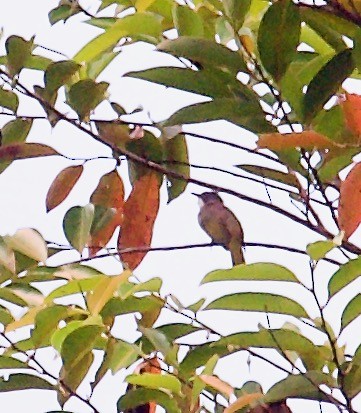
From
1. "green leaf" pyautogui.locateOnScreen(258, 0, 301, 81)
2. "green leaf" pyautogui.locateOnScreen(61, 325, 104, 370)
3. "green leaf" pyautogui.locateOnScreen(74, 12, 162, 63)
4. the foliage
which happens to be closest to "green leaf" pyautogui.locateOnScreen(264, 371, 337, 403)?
the foliage

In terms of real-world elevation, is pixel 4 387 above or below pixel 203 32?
below

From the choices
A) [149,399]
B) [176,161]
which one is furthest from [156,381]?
[176,161]

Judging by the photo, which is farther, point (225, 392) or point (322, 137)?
point (225, 392)

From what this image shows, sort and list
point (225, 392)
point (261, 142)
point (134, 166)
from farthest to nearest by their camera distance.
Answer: point (134, 166), point (225, 392), point (261, 142)

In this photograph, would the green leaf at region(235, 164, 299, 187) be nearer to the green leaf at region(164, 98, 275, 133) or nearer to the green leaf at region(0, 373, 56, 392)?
the green leaf at region(164, 98, 275, 133)

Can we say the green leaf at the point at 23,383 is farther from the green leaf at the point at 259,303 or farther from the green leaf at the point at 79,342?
the green leaf at the point at 259,303

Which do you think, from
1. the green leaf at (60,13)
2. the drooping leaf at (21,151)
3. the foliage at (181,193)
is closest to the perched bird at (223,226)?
the foliage at (181,193)

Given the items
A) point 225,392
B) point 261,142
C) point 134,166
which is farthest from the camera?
point 134,166

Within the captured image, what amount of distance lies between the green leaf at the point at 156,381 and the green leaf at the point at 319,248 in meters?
0.18

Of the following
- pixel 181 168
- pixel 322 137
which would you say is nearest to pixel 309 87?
pixel 322 137

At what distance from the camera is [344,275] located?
616mm

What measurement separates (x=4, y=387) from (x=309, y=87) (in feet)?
1.40

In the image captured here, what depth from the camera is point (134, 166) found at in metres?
0.80

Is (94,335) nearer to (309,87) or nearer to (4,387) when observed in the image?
(4,387)
